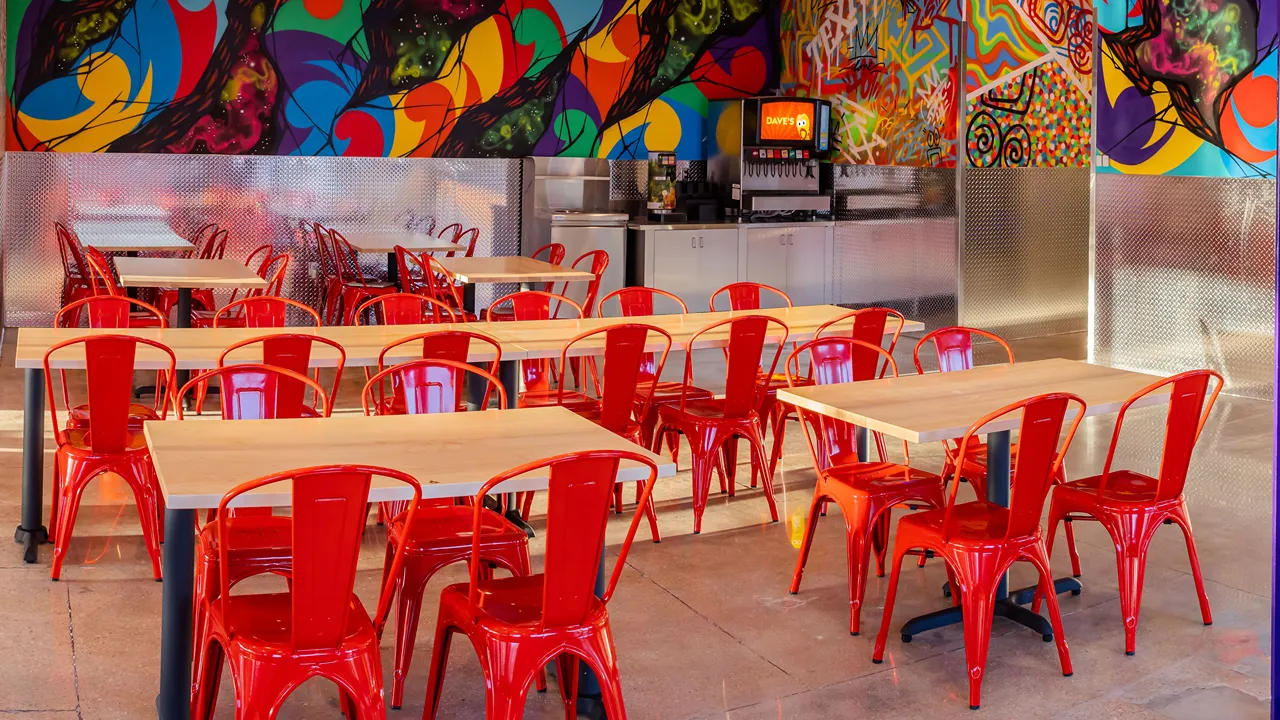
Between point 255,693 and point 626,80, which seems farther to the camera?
point 626,80

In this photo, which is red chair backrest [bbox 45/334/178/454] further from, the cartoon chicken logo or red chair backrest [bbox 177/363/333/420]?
the cartoon chicken logo

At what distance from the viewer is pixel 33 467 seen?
14.9 ft

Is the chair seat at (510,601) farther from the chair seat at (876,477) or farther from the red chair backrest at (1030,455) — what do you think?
the chair seat at (876,477)

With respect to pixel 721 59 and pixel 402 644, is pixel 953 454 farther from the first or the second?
pixel 721 59

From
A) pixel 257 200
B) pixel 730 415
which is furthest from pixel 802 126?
pixel 730 415

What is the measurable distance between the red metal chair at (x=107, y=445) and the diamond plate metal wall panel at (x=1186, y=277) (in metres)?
6.27

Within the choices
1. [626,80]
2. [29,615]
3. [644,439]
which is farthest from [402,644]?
[626,80]

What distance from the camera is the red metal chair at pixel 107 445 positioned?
4.10 metres

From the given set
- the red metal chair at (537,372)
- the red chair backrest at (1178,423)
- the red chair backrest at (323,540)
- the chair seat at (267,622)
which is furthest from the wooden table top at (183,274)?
the red chair backrest at (1178,423)

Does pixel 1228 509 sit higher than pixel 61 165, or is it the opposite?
pixel 61 165

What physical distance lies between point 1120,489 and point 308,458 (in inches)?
99.5

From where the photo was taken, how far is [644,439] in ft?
17.4

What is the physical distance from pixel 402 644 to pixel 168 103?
7.17 metres

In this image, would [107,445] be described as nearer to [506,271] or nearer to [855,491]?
[855,491]
